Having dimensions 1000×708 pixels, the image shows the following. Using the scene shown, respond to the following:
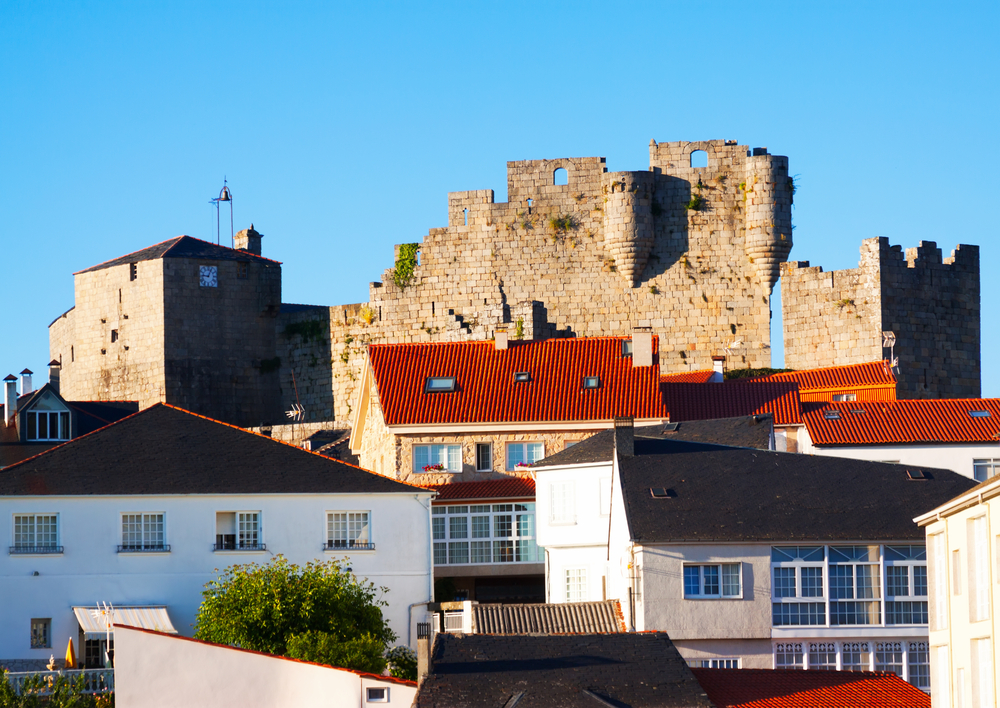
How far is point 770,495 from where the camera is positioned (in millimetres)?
37344

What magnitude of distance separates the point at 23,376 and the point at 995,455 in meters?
28.2

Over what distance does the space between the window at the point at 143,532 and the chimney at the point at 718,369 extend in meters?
17.8

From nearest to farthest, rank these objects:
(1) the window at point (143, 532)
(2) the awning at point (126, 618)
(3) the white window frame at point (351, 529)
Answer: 1. (2) the awning at point (126, 618)
2. (1) the window at point (143, 532)
3. (3) the white window frame at point (351, 529)

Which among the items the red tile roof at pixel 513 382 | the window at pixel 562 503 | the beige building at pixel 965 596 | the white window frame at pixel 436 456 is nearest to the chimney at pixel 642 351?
the red tile roof at pixel 513 382

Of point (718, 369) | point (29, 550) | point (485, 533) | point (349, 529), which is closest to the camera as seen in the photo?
point (29, 550)

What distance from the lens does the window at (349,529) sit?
40.7 metres

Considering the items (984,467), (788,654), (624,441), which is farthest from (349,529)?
(984,467)

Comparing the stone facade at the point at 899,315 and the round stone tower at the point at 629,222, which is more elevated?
the round stone tower at the point at 629,222

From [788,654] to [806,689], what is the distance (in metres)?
4.14

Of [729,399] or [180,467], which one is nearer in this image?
[180,467]

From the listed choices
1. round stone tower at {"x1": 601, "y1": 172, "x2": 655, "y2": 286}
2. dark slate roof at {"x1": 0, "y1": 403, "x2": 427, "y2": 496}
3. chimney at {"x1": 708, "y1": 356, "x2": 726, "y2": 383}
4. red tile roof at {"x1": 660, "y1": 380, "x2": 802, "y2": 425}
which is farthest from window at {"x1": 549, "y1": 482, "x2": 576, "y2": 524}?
round stone tower at {"x1": 601, "y1": 172, "x2": 655, "y2": 286}

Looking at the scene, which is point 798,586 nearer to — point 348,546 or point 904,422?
point 348,546

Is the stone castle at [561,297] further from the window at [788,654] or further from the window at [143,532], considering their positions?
the window at [788,654]

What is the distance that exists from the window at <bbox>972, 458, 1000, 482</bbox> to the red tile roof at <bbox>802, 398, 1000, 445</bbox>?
481 millimetres
